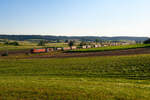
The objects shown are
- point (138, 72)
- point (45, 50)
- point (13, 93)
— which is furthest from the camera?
point (45, 50)

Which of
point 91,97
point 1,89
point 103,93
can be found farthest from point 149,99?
point 1,89

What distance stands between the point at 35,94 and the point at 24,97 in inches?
30.7

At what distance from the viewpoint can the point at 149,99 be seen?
941 cm

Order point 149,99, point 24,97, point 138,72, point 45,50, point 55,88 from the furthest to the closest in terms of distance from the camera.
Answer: point 45,50
point 138,72
point 55,88
point 24,97
point 149,99

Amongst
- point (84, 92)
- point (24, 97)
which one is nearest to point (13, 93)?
point (24, 97)

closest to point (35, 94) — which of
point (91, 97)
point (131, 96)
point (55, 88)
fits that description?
point (55, 88)

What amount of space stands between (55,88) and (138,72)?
490 inches

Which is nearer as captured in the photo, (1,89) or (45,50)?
(1,89)

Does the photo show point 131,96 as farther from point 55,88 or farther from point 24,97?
point 24,97

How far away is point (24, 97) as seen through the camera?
10086mm

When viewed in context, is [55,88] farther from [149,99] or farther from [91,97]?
[149,99]

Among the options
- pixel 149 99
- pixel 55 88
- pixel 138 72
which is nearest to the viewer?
pixel 149 99

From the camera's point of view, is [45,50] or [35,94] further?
[45,50]

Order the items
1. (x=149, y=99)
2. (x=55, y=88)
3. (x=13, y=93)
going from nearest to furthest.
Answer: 1. (x=149, y=99)
2. (x=13, y=93)
3. (x=55, y=88)
